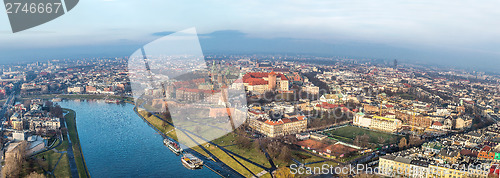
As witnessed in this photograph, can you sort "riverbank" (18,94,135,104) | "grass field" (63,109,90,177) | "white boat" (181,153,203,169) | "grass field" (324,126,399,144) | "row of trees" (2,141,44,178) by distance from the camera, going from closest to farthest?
"row of trees" (2,141,44,178)
"grass field" (63,109,90,177)
"white boat" (181,153,203,169)
"grass field" (324,126,399,144)
"riverbank" (18,94,135,104)

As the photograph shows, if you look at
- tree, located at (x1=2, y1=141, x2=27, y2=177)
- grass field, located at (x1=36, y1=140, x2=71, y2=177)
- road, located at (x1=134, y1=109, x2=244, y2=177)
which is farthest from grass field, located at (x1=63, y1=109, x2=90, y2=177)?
road, located at (x1=134, y1=109, x2=244, y2=177)

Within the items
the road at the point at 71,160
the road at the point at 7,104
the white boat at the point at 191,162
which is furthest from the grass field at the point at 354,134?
the road at the point at 7,104

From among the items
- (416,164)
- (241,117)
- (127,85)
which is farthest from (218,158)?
(127,85)

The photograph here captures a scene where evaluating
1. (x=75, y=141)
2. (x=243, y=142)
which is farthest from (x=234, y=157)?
(x=75, y=141)

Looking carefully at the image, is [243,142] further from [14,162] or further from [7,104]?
[7,104]

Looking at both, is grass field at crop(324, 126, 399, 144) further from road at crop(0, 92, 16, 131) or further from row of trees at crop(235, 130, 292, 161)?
road at crop(0, 92, 16, 131)

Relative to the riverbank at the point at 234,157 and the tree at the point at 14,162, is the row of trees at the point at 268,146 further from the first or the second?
the tree at the point at 14,162
